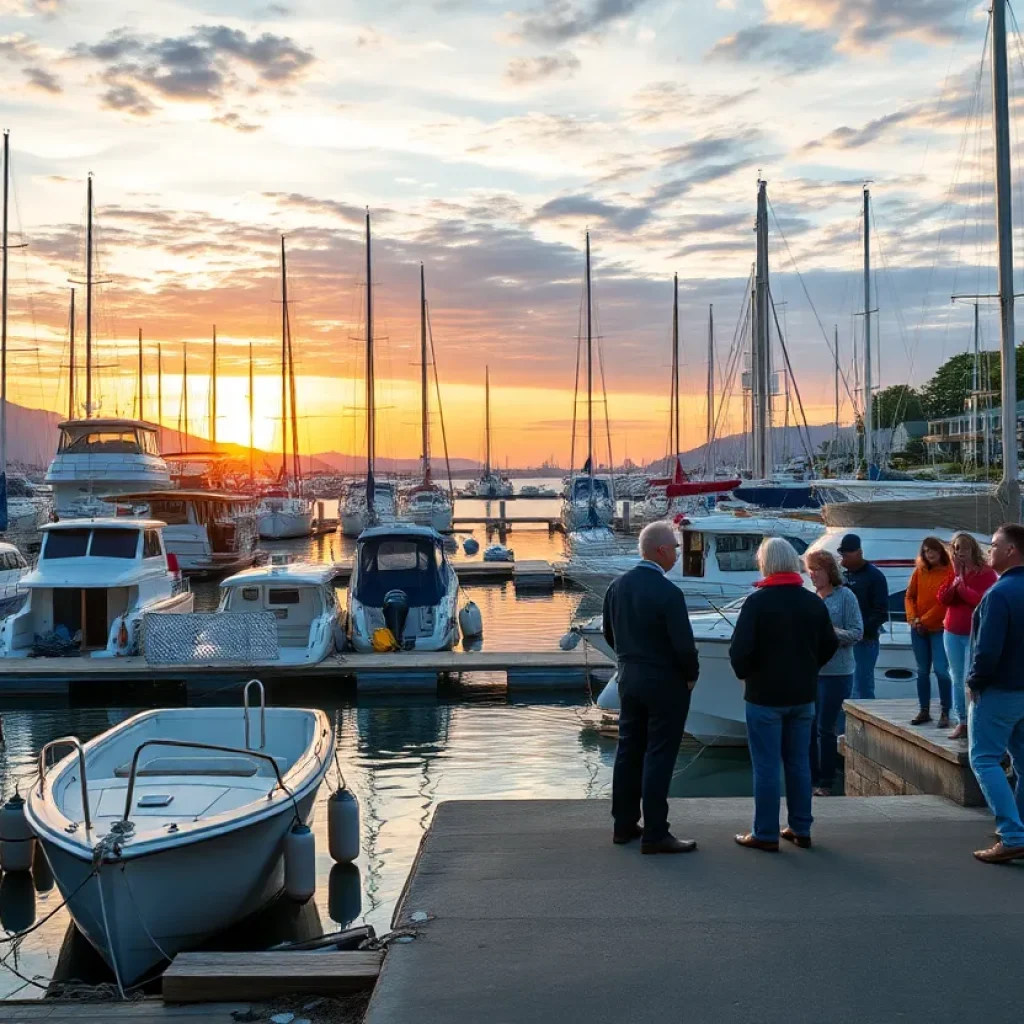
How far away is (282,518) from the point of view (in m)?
57.0

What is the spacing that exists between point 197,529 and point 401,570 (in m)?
18.4

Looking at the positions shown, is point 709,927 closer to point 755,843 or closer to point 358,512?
point 755,843

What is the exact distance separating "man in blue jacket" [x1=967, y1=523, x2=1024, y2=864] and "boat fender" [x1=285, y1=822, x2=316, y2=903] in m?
5.00

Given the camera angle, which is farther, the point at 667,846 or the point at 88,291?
the point at 88,291

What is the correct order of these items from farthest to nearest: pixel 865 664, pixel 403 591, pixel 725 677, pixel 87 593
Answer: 1. pixel 403 591
2. pixel 87 593
3. pixel 725 677
4. pixel 865 664

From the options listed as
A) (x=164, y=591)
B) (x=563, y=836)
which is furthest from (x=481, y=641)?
(x=563, y=836)

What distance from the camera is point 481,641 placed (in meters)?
26.4

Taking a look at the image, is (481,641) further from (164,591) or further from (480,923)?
(480,923)

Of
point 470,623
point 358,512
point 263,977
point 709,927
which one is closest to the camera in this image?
point 263,977

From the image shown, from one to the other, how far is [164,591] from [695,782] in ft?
42.8

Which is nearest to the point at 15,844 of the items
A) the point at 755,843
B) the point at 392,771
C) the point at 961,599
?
the point at 392,771

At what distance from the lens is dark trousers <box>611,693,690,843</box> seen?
6859 mm

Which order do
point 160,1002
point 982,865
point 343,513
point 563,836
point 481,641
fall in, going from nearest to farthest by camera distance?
1. point 160,1002
2. point 982,865
3. point 563,836
4. point 481,641
5. point 343,513

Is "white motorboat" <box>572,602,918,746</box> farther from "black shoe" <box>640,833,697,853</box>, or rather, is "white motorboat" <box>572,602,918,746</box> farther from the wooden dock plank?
the wooden dock plank
